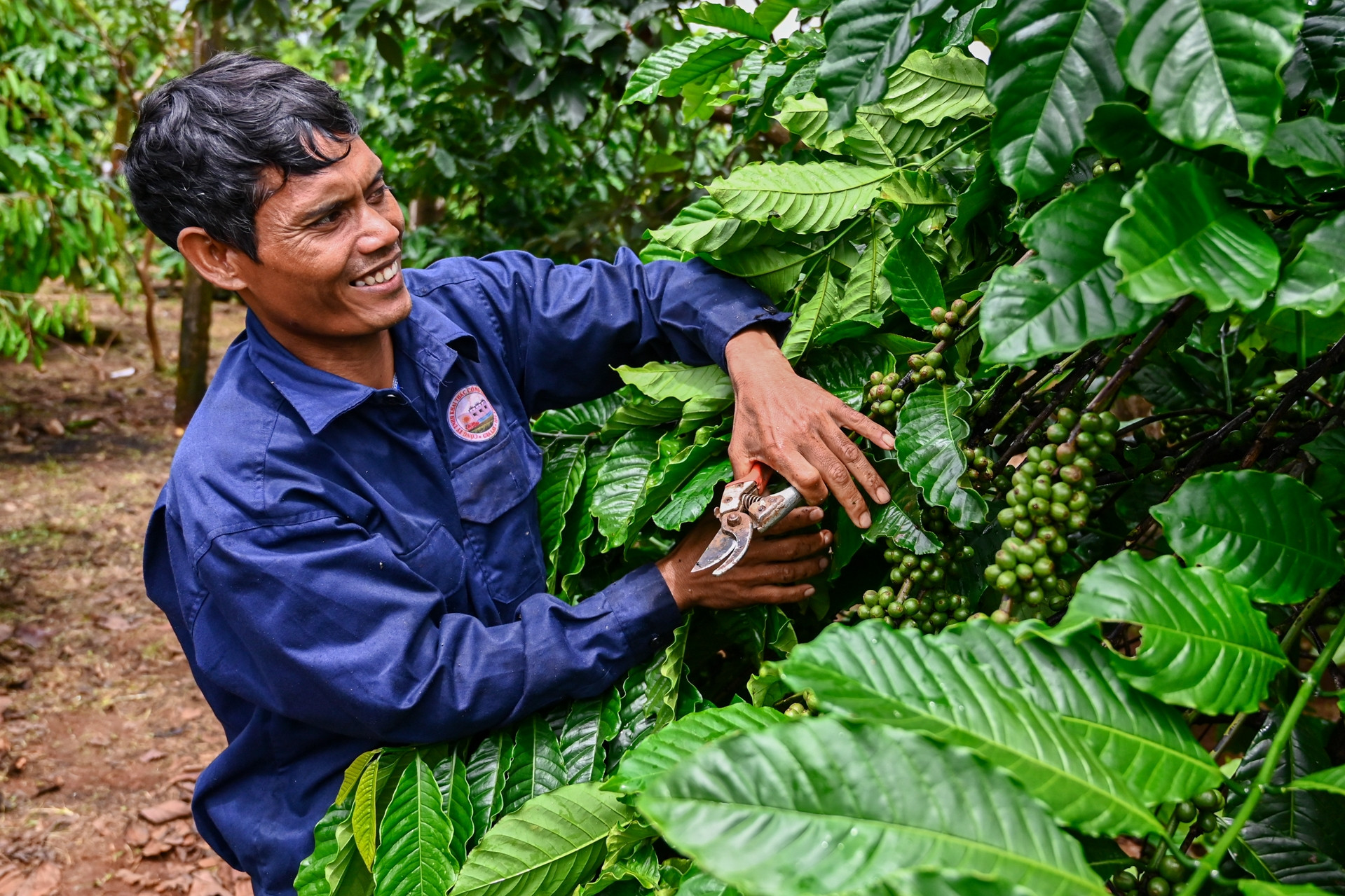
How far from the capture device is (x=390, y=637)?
126 cm

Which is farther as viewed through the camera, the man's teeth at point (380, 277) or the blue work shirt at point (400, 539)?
the man's teeth at point (380, 277)

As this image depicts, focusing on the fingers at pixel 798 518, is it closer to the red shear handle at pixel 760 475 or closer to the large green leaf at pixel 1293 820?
the red shear handle at pixel 760 475

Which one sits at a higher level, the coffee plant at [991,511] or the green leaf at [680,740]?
the coffee plant at [991,511]

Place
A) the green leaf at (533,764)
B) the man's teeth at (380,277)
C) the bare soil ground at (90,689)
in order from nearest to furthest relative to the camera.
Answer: the green leaf at (533,764) < the man's teeth at (380,277) < the bare soil ground at (90,689)

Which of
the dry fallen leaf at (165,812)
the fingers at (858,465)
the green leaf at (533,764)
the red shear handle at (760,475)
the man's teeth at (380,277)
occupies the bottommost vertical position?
the dry fallen leaf at (165,812)

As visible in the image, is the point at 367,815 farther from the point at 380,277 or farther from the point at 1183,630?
the point at 1183,630

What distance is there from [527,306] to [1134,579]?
1.17 meters

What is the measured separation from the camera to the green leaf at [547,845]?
1.13 m

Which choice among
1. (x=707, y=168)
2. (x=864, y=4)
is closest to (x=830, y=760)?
(x=864, y=4)

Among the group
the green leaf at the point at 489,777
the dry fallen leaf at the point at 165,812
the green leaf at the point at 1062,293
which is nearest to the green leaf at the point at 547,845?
the green leaf at the point at 489,777

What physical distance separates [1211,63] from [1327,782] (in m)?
0.45

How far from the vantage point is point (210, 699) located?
1.55m

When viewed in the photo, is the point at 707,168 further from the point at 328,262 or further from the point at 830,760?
the point at 830,760

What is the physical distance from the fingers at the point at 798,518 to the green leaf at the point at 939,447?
160 mm
